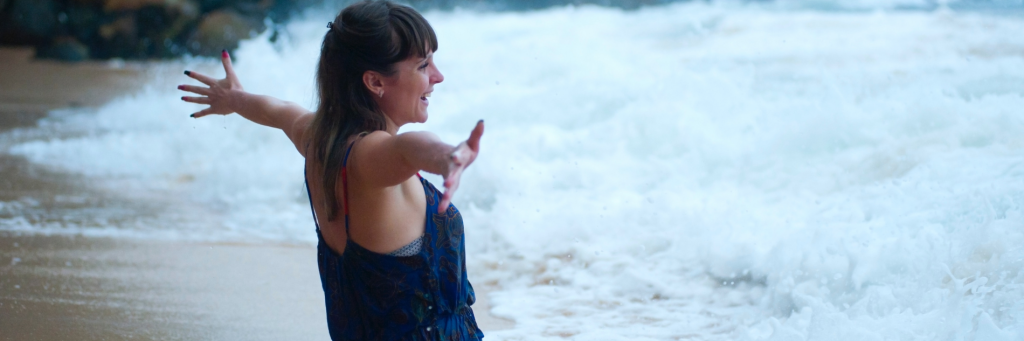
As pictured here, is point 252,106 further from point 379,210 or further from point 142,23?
point 142,23

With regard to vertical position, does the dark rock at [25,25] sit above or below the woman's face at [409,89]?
above

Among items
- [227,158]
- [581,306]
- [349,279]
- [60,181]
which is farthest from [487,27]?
[349,279]

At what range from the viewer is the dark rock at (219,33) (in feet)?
48.3

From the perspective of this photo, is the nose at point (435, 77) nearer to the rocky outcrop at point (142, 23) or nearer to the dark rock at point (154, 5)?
the rocky outcrop at point (142, 23)

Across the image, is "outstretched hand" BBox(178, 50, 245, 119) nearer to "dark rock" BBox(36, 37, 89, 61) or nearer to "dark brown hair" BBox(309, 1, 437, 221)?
"dark brown hair" BBox(309, 1, 437, 221)

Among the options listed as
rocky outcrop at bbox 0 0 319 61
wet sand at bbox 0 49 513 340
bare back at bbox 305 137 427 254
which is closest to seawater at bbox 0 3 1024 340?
wet sand at bbox 0 49 513 340

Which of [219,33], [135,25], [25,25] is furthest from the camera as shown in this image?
[135,25]

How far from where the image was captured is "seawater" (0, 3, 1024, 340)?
3.32 m

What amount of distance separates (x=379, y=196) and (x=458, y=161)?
37cm

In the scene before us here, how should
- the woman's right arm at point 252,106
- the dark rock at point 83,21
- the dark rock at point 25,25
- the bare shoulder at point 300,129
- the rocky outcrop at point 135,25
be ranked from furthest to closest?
the dark rock at point 83,21, the dark rock at point 25,25, the rocky outcrop at point 135,25, the woman's right arm at point 252,106, the bare shoulder at point 300,129

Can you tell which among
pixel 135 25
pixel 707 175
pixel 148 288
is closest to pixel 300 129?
pixel 148 288

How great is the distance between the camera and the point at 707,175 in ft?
18.4

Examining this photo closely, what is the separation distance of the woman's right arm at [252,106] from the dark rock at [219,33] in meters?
13.0

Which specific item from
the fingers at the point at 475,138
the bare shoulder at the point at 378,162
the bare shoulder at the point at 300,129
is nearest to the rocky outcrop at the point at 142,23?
the bare shoulder at the point at 300,129
